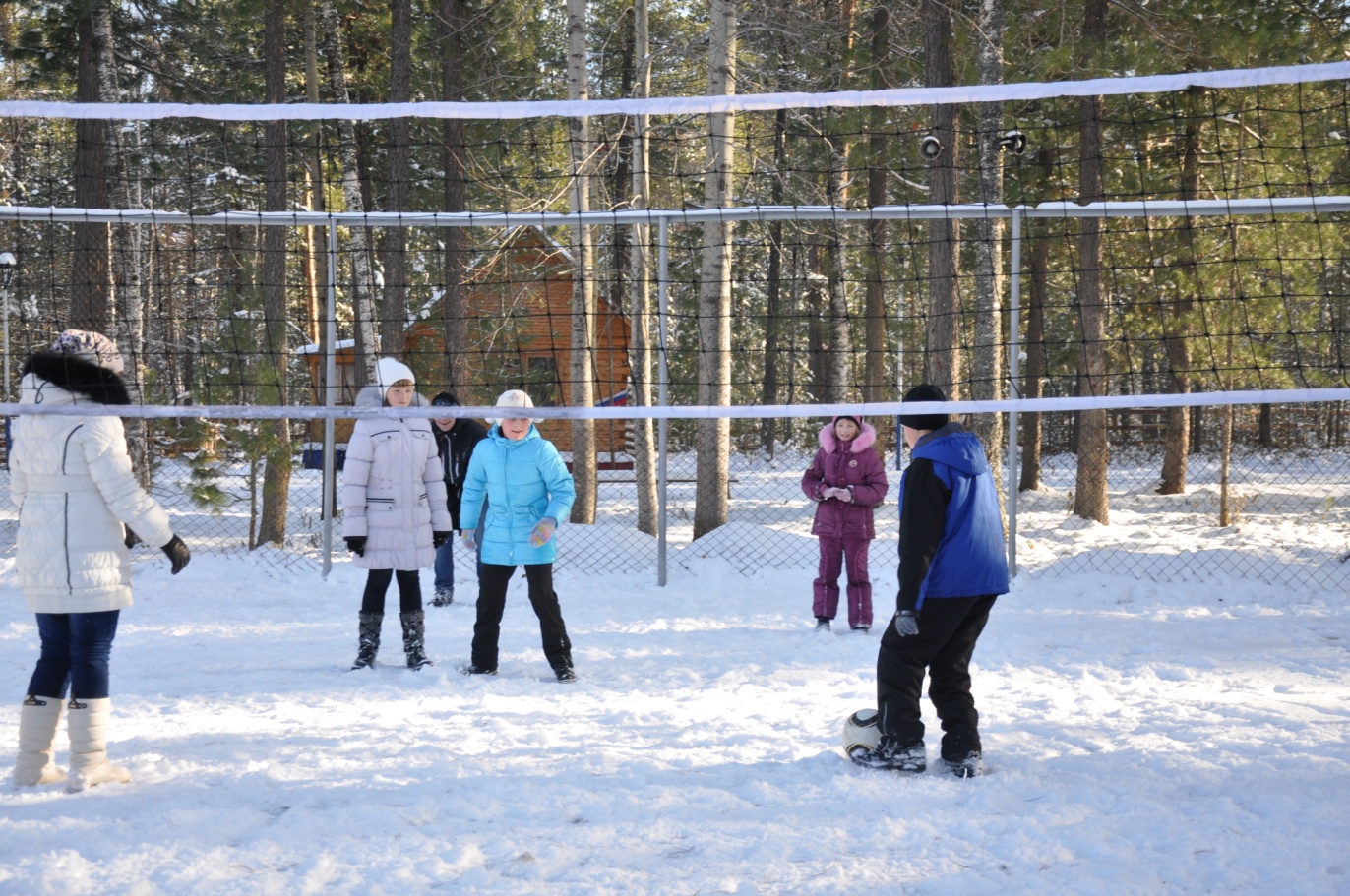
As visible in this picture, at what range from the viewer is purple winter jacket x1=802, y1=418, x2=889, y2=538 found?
737 cm

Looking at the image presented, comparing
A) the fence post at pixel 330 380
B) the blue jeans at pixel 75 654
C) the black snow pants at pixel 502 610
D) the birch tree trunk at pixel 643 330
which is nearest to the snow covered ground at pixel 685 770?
the black snow pants at pixel 502 610

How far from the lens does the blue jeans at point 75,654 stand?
14.1ft

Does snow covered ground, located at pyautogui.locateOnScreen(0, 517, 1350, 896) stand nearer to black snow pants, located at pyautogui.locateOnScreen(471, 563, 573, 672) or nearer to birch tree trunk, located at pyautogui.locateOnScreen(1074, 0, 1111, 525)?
black snow pants, located at pyautogui.locateOnScreen(471, 563, 573, 672)

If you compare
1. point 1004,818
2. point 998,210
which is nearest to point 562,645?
point 1004,818

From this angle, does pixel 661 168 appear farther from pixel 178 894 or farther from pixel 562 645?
pixel 178 894

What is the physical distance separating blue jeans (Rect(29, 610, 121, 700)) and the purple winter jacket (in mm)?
4379

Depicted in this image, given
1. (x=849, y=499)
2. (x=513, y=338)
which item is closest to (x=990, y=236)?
(x=849, y=499)

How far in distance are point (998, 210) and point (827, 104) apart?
4132mm

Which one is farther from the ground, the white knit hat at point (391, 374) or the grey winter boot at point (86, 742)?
the white knit hat at point (391, 374)

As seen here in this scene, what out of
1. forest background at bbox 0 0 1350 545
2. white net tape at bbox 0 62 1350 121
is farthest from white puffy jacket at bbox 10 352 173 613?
forest background at bbox 0 0 1350 545

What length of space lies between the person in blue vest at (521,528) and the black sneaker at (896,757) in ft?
Answer: 7.17

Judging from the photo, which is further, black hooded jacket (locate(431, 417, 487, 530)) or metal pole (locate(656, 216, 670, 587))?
black hooded jacket (locate(431, 417, 487, 530))

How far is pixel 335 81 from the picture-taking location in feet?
48.1

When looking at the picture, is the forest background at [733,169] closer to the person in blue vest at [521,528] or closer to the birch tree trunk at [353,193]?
the birch tree trunk at [353,193]
